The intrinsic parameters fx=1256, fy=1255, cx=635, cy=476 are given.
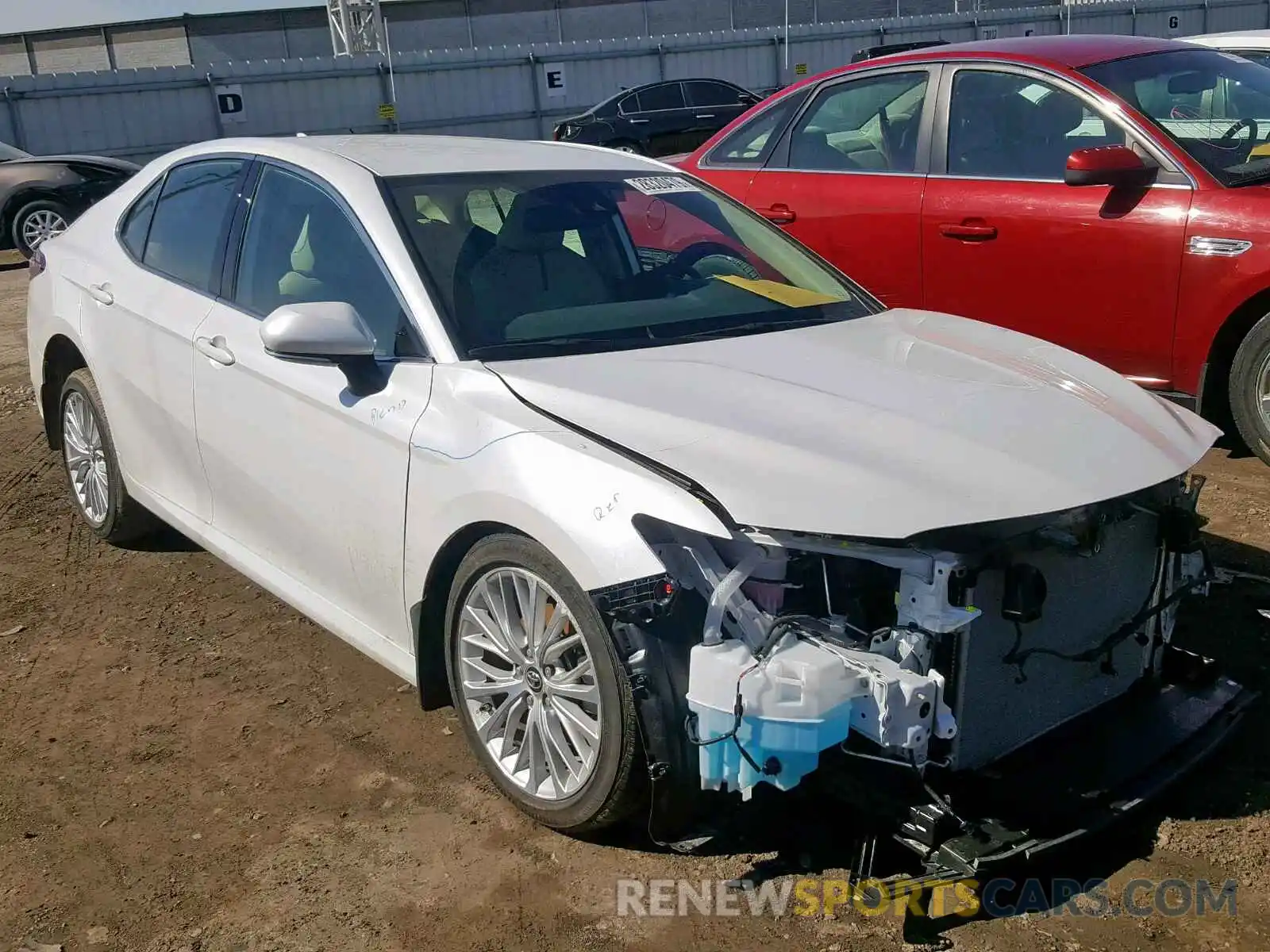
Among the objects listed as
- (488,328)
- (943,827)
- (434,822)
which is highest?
(488,328)

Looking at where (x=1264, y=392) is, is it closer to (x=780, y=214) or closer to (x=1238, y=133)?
(x=1238, y=133)

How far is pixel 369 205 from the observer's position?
11.8 ft

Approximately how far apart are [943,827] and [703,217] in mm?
2305

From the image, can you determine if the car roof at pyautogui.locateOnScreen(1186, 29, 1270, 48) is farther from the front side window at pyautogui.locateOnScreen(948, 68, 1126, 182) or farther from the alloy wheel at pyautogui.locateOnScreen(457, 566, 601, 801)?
the alloy wheel at pyautogui.locateOnScreen(457, 566, 601, 801)

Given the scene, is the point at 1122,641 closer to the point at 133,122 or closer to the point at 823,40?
the point at 133,122

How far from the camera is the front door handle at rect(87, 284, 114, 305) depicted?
4641 mm

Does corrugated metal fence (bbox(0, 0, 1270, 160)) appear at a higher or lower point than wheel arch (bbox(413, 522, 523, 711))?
higher

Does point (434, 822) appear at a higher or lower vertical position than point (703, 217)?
lower

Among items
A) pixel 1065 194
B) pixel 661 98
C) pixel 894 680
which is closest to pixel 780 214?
pixel 1065 194

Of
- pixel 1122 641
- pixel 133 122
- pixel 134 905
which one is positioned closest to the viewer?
pixel 134 905

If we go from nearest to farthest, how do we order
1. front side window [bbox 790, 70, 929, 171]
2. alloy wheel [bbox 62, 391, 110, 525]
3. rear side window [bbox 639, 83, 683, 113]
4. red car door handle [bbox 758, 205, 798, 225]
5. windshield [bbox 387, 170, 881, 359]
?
windshield [bbox 387, 170, 881, 359] → alloy wheel [bbox 62, 391, 110, 525] → front side window [bbox 790, 70, 929, 171] → red car door handle [bbox 758, 205, 798, 225] → rear side window [bbox 639, 83, 683, 113]

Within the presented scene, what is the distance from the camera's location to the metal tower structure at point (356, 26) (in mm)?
35656

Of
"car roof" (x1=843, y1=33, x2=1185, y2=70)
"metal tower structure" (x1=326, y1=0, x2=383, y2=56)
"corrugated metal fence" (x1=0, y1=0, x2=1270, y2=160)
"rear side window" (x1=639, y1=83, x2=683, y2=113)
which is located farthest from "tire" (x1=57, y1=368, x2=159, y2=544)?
"metal tower structure" (x1=326, y1=0, x2=383, y2=56)

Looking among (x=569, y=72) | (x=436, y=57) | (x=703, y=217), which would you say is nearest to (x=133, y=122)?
(x=436, y=57)
